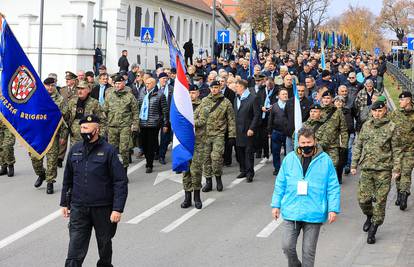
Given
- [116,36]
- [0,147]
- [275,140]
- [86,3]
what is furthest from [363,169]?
[116,36]

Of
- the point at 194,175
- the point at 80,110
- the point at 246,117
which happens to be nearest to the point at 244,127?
the point at 246,117

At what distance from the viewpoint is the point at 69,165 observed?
768cm

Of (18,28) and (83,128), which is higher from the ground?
(18,28)

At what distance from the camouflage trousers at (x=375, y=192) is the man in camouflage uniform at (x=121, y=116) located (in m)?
4.93

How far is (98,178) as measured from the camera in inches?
296

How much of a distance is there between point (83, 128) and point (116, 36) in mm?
30789

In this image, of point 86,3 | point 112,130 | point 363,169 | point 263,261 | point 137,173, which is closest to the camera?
point 263,261

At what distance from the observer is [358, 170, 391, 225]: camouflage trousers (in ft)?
32.4

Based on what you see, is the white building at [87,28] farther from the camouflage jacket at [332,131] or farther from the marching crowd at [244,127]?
the camouflage jacket at [332,131]

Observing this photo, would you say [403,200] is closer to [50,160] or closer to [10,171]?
[50,160]

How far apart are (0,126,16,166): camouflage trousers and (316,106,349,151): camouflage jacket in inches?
223

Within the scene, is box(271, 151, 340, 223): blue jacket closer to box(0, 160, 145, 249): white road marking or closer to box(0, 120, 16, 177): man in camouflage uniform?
box(0, 160, 145, 249): white road marking

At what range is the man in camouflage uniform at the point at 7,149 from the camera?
1383 cm

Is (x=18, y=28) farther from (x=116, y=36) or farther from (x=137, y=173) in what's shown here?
(x=137, y=173)
